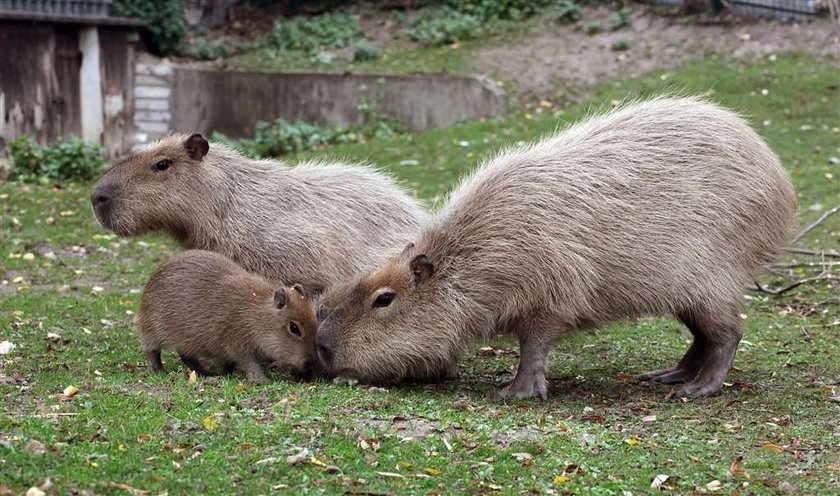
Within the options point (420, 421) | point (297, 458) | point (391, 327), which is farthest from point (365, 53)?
point (297, 458)

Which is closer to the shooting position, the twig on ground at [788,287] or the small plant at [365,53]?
the twig on ground at [788,287]

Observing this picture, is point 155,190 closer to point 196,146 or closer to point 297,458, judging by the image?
point 196,146

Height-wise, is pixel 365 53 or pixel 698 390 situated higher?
pixel 365 53

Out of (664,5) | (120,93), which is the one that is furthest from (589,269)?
(664,5)

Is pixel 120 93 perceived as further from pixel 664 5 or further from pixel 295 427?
pixel 295 427

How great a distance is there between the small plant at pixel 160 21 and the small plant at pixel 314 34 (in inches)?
59.6

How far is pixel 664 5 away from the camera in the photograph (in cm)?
1975

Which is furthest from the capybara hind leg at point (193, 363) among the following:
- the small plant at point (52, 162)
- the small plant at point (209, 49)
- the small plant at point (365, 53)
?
the small plant at point (209, 49)

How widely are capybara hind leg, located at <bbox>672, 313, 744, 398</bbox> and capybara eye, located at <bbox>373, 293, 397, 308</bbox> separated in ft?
5.65

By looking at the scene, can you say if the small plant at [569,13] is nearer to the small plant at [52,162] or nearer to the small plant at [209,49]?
the small plant at [209,49]

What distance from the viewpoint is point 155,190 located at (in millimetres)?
7348

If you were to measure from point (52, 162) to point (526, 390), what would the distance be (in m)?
9.72

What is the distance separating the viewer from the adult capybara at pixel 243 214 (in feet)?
24.0

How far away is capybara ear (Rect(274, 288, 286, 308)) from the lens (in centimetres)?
656
